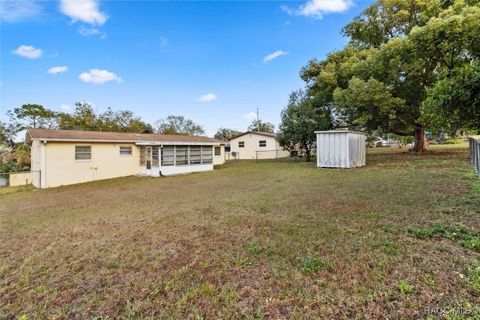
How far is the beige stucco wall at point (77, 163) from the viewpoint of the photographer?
40.2 feet

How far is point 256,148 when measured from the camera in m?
29.9

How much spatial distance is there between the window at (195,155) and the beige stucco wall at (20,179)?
9556 mm

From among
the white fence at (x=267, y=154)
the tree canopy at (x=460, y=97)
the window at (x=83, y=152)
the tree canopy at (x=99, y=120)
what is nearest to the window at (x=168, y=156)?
the window at (x=83, y=152)

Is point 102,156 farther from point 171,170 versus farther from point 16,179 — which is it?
point 16,179

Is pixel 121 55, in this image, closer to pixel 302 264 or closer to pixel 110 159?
pixel 110 159

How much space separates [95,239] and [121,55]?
13176mm

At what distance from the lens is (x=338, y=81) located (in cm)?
1836

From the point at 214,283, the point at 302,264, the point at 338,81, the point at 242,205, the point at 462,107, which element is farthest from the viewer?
the point at 338,81


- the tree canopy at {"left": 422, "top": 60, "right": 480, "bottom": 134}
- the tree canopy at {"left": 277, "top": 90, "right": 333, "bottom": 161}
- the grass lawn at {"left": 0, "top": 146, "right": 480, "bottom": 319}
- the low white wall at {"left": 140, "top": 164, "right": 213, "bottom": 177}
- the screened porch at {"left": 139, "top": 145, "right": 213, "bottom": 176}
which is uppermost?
the tree canopy at {"left": 277, "top": 90, "right": 333, "bottom": 161}

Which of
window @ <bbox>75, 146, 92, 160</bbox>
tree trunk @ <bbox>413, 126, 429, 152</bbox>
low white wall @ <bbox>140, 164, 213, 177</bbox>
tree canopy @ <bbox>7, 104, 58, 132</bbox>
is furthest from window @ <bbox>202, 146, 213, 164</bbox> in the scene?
tree canopy @ <bbox>7, 104, 58, 132</bbox>

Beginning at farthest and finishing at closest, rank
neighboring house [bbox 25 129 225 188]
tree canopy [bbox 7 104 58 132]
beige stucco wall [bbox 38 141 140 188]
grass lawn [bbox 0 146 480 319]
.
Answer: tree canopy [bbox 7 104 58 132] → neighboring house [bbox 25 129 225 188] → beige stucco wall [bbox 38 141 140 188] → grass lawn [bbox 0 146 480 319]

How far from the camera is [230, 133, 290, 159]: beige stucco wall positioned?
95.8 feet

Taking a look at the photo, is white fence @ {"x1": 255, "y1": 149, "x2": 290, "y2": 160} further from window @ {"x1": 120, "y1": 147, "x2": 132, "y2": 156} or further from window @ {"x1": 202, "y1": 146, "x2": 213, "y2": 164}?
window @ {"x1": 120, "y1": 147, "x2": 132, "y2": 156}

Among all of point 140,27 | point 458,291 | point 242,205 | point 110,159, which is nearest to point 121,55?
point 140,27
